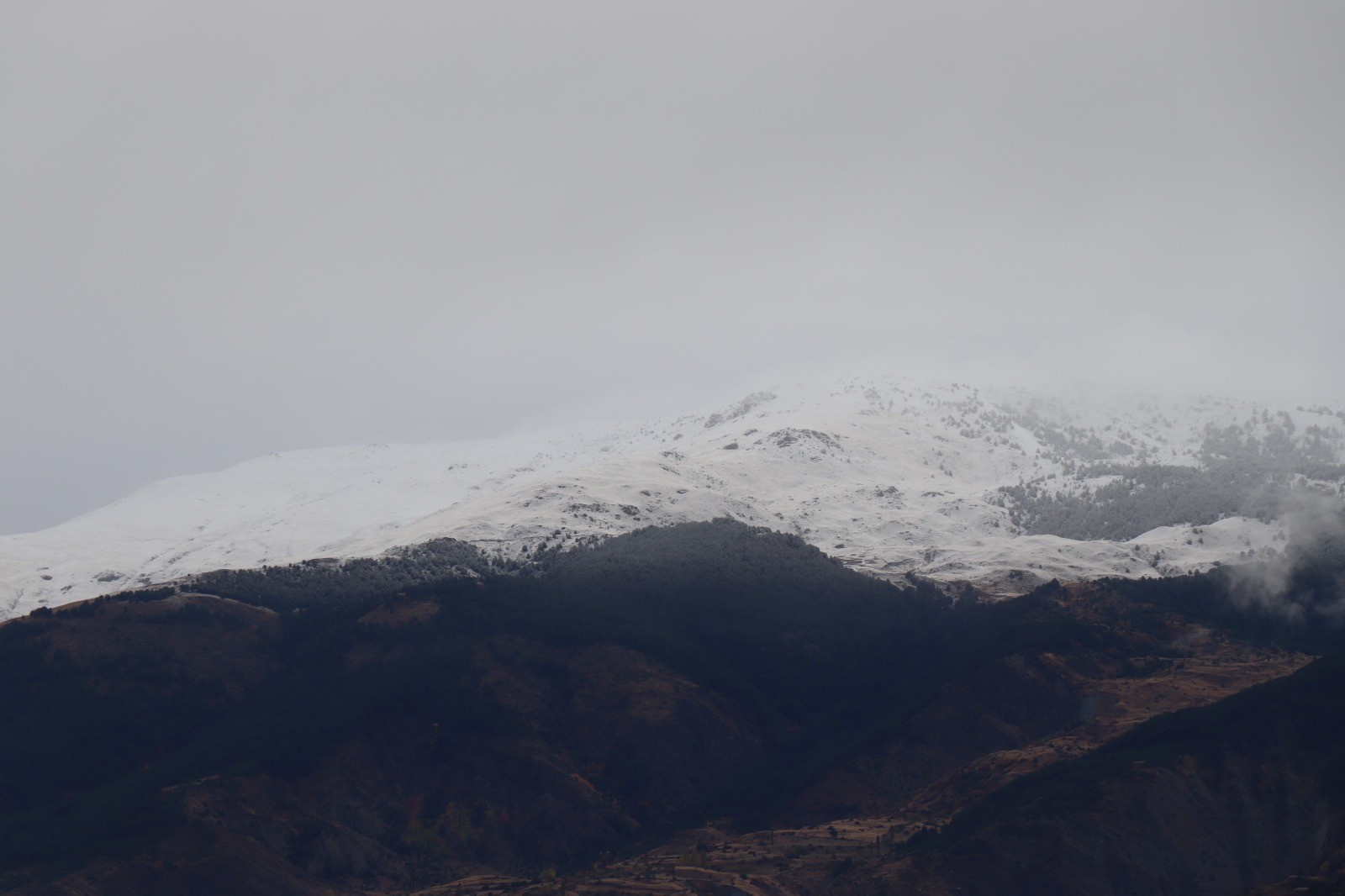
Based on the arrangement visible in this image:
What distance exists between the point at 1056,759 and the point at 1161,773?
1700cm

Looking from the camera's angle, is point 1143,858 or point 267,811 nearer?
point 1143,858

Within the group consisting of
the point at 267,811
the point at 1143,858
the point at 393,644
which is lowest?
the point at 1143,858

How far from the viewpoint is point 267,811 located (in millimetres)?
149250

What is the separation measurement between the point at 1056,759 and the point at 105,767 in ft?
397

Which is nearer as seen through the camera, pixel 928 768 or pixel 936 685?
pixel 928 768

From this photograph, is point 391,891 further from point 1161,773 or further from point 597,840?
point 1161,773

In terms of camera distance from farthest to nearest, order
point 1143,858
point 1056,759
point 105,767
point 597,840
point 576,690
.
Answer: point 576,690 < point 105,767 < point 597,840 < point 1056,759 < point 1143,858

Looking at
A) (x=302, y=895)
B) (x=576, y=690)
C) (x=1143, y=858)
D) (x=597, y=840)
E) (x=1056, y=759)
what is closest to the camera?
(x=1143, y=858)

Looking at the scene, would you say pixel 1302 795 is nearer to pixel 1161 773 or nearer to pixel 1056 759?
pixel 1161 773

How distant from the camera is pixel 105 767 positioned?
173500mm

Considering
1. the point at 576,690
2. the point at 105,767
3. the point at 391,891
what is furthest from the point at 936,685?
the point at 105,767

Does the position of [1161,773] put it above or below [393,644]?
below

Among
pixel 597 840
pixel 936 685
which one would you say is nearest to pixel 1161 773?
pixel 936 685

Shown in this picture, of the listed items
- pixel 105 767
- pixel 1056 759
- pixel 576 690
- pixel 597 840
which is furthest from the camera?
pixel 576 690
